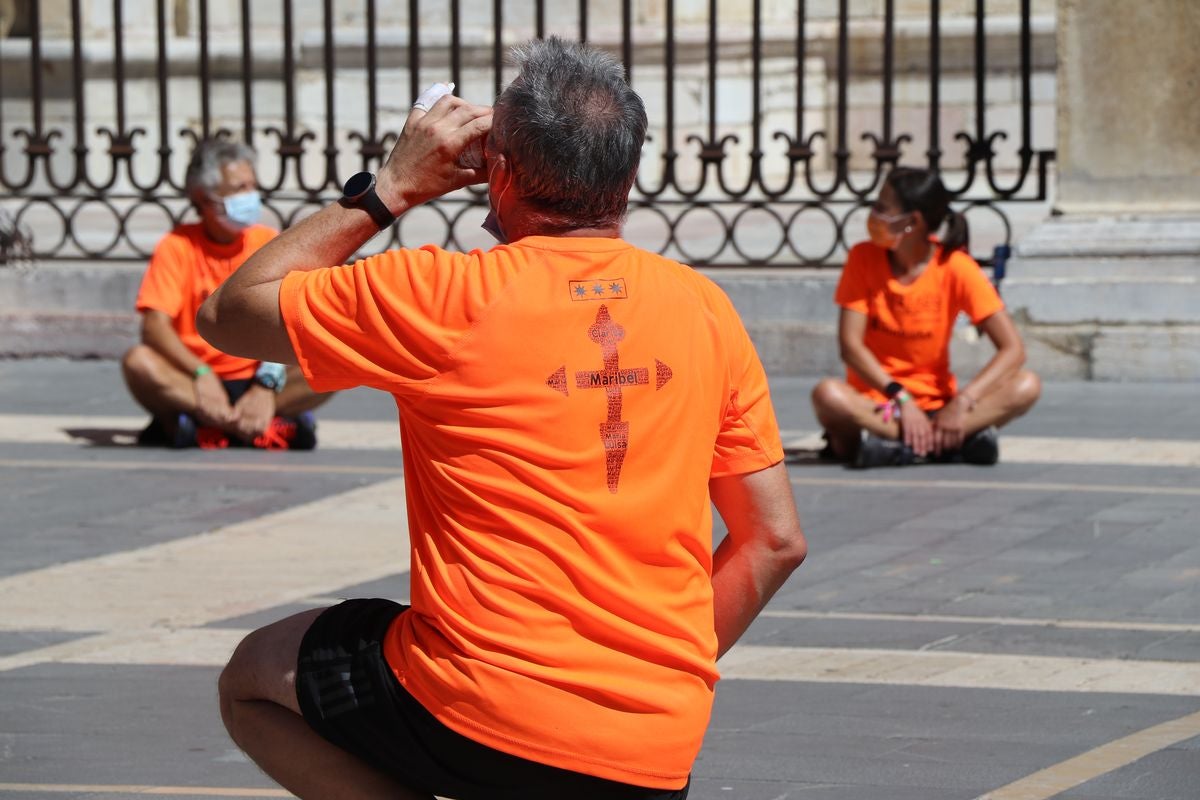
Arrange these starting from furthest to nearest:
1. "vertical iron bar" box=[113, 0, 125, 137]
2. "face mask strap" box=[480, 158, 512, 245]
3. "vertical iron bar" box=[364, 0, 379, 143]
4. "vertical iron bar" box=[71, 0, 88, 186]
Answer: "vertical iron bar" box=[113, 0, 125, 137], "vertical iron bar" box=[71, 0, 88, 186], "vertical iron bar" box=[364, 0, 379, 143], "face mask strap" box=[480, 158, 512, 245]

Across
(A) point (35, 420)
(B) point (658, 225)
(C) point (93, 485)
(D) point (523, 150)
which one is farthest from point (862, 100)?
(D) point (523, 150)

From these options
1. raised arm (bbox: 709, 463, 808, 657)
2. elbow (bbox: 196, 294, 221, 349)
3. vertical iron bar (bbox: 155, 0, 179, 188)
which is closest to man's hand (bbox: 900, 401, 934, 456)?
vertical iron bar (bbox: 155, 0, 179, 188)

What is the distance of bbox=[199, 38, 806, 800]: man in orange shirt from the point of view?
2973 mm

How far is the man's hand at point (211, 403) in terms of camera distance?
959 centimetres

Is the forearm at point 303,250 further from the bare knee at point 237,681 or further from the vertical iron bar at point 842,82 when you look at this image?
the vertical iron bar at point 842,82

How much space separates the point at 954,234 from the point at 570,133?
251 inches

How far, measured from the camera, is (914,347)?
9.23 metres

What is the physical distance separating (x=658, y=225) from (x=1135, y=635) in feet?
36.3

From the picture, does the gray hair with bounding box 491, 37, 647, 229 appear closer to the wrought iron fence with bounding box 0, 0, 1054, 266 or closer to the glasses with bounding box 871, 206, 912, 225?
the glasses with bounding box 871, 206, 912, 225

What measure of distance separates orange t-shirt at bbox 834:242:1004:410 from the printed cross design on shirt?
20.5 feet

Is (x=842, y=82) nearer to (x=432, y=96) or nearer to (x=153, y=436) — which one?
(x=153, y=436)

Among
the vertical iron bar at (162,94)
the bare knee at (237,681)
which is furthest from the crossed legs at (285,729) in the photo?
the vertical iron bar at (162,94)

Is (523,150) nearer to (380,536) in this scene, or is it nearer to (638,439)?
(638,439)

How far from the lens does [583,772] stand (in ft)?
9.70
